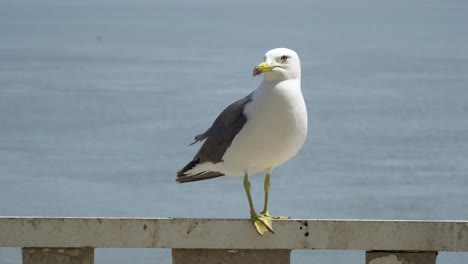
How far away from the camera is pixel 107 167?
2545 centimetres

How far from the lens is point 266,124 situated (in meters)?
5.50

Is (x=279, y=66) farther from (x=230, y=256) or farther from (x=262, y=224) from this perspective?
(x=230, y=256)

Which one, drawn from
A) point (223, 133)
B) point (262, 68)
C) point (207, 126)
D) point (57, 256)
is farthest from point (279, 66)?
point (207, 126)

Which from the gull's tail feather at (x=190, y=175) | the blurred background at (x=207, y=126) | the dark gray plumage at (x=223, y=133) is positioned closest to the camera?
the dark gray plumage at (x=223, y=133)

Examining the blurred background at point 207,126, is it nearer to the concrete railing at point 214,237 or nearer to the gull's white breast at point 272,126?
the gull's white breast at point 272,126

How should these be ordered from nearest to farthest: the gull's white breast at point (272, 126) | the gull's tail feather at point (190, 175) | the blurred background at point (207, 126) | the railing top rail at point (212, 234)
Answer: the railing top rail at point (212, 234) < the gull's white breast at point (272, 126) < the gull's tail feather at point (190, 175) < the blurred background at point (207, 126)

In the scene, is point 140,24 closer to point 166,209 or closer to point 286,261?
point 166,209

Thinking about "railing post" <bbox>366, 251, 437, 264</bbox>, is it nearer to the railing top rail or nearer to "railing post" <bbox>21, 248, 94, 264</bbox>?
the railing top rail

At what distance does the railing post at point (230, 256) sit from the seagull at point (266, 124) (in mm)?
242

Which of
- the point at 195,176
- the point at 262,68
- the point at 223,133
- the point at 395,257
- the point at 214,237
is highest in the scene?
the point at 262,68

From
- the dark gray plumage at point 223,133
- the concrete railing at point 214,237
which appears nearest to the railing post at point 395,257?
the concrete railing at point 214,237

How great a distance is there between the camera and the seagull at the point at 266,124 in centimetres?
547

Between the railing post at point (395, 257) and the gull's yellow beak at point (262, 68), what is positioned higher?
the gull's yellow beak at point (262, 68)

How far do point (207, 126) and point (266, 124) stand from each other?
83.7ft
